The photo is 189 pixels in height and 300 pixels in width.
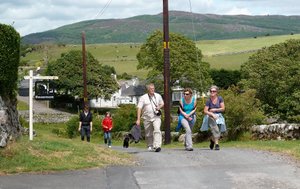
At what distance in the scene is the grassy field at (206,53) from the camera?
135125 mm

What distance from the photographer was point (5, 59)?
1108cm

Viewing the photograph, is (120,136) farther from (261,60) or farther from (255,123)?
(261,60)

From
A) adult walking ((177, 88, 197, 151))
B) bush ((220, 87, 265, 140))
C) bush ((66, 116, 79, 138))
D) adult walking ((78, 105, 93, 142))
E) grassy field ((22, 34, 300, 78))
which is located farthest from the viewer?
grassy field ((22, 34, 300, 78))

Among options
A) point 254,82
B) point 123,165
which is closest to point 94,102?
point 254,82

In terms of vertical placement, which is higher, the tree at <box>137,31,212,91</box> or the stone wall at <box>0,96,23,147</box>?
the tree at <box>137,31,212,91</box>

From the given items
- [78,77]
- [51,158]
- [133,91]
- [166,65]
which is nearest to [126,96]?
[133,91]

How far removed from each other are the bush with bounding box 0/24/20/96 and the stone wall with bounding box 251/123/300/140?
1392 centimetres

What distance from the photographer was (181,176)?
10.8 m

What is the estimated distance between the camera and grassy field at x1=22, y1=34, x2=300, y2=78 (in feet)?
443

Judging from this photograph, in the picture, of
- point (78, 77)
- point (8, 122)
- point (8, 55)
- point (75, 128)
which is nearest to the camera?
point (8, 55)

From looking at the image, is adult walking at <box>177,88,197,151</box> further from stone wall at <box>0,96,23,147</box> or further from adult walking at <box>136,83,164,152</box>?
stone wall at <box>0,96,23,147</box>

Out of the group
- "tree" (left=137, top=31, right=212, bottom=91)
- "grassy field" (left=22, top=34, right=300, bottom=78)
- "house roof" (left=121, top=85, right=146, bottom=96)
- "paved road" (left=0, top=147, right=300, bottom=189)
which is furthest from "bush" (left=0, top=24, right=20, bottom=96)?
"grassy field" (left=22, top=34, right=300, bottom=78)

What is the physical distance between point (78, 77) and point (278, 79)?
43533 millimetres

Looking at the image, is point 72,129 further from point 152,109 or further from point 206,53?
point 206,53
